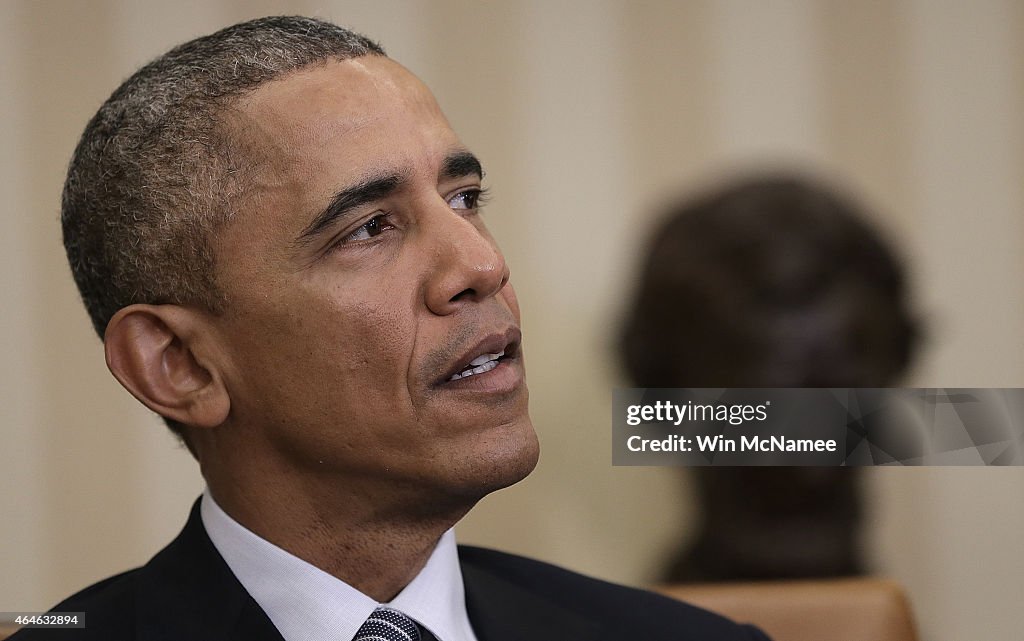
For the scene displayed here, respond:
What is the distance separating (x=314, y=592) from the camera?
1.17m

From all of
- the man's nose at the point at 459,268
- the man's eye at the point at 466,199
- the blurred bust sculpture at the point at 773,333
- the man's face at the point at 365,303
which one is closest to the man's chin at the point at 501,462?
the man's face at the point at 365,303

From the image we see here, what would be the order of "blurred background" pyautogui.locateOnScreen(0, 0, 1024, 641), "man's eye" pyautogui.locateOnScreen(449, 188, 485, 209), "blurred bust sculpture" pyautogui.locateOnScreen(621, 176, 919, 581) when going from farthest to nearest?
"blurred background" pyautogui.locateOnScreen(0, 0, 1024, 641) → "blurred bust sculpture" pyautogui.locateOnScreen(621, 176, 919, 581) → "man's eye" pyautogui.locateOnScreen(449, 188, 485, 209)

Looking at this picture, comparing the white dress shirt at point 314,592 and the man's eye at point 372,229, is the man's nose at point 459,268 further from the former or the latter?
the white dress shirt at point 314,592

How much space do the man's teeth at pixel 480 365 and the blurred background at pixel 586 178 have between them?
0.86 metres

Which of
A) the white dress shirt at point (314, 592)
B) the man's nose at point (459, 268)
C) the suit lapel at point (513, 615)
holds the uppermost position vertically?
the man's nose at point (459, 268)

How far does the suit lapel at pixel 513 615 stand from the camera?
1262 millimetres

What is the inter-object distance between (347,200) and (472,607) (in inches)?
18.0

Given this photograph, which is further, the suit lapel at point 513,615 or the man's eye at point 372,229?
the suit lapel at point 513,615

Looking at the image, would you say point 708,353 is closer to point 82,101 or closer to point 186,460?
point 186,460

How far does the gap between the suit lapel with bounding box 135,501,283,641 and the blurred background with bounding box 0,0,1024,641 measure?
86 centimetres

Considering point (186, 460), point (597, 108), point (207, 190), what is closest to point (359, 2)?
point (597, 108)

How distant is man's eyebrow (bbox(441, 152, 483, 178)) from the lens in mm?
1184

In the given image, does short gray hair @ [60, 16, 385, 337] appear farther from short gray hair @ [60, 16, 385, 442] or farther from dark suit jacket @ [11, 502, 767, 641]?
dark suit jacket @ [11, 502, 767, 641]

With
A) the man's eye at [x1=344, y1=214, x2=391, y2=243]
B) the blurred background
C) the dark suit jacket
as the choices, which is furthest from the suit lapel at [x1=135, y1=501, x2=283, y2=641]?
the blurred background
